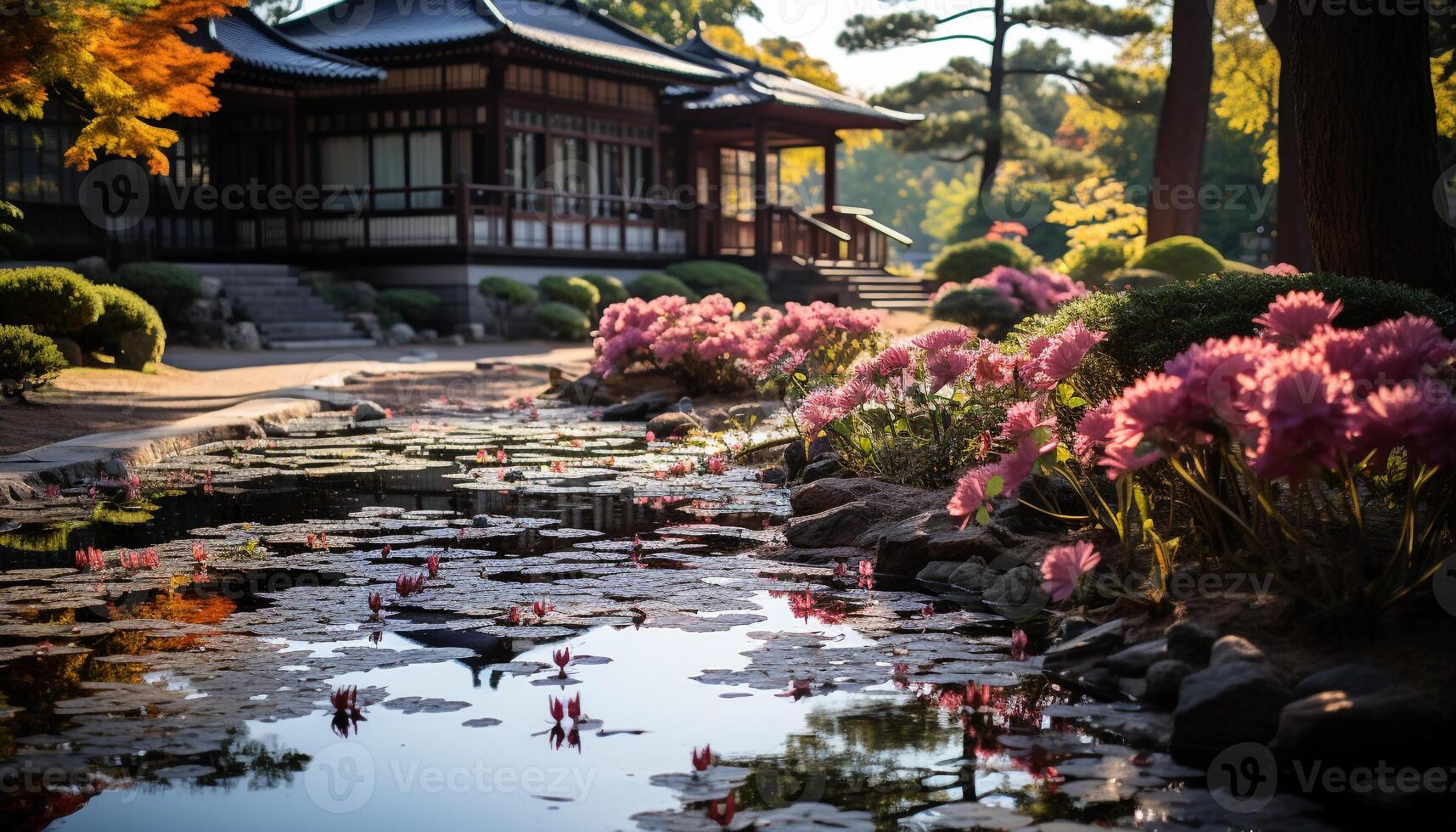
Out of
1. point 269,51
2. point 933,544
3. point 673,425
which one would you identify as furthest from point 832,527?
point 269,51

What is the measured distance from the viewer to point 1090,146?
55.4 metres

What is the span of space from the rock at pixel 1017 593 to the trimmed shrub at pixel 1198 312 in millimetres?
1214

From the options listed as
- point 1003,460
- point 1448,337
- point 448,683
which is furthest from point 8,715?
point 1448,337

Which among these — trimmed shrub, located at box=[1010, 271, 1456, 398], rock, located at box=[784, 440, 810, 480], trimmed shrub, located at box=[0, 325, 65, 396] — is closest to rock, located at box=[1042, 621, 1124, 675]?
trimmed shrub, located at box=[1010, 271, 1456, 398]

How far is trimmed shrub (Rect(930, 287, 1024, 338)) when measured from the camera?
78.6 ft

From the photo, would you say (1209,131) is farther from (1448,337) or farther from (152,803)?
A: (152,803)

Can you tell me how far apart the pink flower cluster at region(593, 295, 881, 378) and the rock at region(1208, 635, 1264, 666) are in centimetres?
746

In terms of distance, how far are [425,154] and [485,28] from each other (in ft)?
12.1

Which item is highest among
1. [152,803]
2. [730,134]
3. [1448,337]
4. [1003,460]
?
[730,134]

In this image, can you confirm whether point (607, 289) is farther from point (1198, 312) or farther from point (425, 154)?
point (1198, 312)

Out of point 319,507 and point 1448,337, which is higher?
point 1448,337

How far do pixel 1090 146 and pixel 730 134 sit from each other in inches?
997

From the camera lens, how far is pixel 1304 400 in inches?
155

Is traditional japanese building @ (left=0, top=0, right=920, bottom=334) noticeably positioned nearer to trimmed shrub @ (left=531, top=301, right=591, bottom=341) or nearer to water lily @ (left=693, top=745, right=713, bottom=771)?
trimmed shrub @ (left=531, top=301, right=591, bottom=341)
